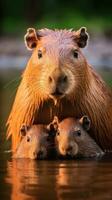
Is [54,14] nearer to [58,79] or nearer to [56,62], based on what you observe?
[56,62]

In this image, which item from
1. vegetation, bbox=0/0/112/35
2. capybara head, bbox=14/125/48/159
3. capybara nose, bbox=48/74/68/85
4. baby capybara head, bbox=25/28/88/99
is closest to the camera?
capybara nose, bbox=48/74/68/85

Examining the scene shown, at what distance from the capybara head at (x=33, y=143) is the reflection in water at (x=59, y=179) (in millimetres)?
135

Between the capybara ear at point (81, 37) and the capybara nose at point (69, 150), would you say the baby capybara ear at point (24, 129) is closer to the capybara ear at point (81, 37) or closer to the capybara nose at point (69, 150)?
the capybara nose at point (69, 150)

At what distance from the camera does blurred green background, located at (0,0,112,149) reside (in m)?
34.4

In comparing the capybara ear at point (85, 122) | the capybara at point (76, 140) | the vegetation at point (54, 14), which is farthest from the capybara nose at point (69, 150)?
the vegetation at point (54, 14)

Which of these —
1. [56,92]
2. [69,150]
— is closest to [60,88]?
[56,92]

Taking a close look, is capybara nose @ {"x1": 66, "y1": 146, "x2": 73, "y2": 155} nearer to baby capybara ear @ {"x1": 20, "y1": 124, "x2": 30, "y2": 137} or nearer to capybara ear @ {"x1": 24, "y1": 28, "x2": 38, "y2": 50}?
baby capybara ear @ {"x1": 20, "y1": 124, "x2": 30, "y2": 137}

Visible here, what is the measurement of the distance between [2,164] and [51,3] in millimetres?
31402

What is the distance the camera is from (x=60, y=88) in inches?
475

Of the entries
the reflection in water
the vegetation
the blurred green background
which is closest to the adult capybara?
the reflection in water

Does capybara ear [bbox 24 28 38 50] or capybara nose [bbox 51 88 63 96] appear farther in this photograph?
capybara ear [bbox 24 28 38 50]

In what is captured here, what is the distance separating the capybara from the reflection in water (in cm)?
19

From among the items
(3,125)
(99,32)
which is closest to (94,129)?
(3,125)

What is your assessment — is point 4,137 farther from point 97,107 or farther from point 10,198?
point 10,198
